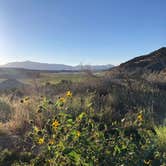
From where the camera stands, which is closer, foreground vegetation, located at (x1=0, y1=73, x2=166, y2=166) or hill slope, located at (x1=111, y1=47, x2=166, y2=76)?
foreground vegetation, located at (x1=0, y1=73, x2=166, y2=166)

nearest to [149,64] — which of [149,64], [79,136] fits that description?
[149,64]

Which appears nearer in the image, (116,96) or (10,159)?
(10,159)

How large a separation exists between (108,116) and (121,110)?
1.43 m

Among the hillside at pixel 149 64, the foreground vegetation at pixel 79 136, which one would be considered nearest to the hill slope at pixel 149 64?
the hillside at pixel 149 64

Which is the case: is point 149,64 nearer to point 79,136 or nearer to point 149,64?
point 149,64

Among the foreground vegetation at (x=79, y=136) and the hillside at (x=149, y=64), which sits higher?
the hillside at (x=149, y=64)

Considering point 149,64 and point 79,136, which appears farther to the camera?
point 149,64

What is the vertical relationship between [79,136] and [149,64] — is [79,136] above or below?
below

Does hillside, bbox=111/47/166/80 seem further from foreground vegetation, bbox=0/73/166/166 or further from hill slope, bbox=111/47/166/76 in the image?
foreground vegetation, bbox=0/73/166/166

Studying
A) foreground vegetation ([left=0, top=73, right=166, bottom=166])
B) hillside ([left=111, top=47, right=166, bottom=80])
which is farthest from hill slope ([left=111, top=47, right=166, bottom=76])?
foreground vegetation ([left=0, top=73, right=166, bottom=166])

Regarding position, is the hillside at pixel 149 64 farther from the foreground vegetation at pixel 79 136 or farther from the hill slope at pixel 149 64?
the foreground vegetation at pixel 79 136

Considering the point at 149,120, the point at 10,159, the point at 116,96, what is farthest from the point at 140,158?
the point at 116,96

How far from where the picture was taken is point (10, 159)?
6.13 metres

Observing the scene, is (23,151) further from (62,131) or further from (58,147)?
(58,147)
